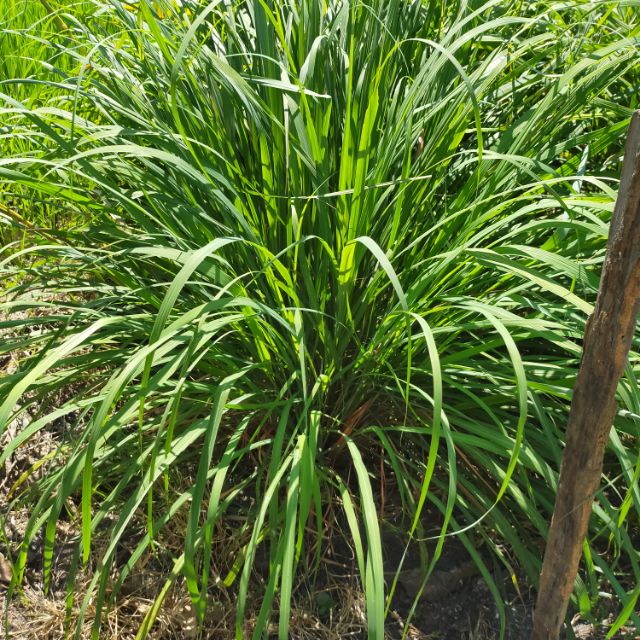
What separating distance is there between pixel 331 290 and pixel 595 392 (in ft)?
2.06

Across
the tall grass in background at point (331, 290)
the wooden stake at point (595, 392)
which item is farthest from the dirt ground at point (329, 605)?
the wooden stake at point (595, 392)

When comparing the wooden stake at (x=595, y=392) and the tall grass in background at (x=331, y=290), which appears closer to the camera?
the wooden stake at (x=595, y=392)

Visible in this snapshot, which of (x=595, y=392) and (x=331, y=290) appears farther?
Answer: (x=331, y=290)

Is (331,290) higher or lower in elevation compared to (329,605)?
higher

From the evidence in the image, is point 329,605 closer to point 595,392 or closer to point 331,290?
point 331,290

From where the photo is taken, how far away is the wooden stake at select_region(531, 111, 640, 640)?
1093 mm

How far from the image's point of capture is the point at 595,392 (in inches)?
47.6

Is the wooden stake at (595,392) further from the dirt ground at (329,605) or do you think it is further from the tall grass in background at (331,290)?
the dirt ground at (329,605)

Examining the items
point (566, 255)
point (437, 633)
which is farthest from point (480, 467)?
point (566, 255)

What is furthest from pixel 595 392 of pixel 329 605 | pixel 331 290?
pixel 329 605

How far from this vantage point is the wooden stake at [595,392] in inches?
43.0

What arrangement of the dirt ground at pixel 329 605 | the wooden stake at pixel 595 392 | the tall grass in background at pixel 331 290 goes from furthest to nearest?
the dirt ground at pixel 329 605
the tall grass in background at pixel 331 290
the wooden stake at pixel 595 392

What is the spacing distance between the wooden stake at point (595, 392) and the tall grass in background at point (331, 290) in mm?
99

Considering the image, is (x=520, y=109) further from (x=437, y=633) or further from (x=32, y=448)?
(x=32, y=448)
